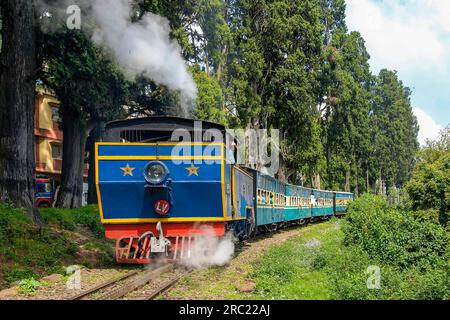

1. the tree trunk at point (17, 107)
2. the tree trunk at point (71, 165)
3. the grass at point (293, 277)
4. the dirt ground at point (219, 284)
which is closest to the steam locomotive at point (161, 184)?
the dirt ground at point (219, 284)

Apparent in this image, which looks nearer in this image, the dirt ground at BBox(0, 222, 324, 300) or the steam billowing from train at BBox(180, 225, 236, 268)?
the dirt ground at BBox(0, 222, 324, 300)

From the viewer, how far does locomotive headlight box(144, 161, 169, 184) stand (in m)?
10.8

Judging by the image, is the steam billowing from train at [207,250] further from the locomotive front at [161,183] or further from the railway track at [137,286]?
the railway track at [137,286]

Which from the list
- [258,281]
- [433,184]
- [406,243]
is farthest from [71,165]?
[406,243]

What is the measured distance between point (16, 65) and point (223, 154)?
21.3 feet

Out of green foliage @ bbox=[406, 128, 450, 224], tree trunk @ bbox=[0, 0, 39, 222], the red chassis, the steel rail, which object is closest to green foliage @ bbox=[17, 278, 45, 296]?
the steel rail

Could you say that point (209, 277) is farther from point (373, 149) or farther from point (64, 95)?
point (373, 149)

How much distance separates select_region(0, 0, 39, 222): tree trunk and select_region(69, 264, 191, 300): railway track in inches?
184

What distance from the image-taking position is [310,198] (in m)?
32.8

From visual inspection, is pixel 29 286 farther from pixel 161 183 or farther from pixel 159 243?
pixel 161 183

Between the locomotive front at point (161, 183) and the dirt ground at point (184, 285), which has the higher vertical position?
the locomotive front at point (161, 183)

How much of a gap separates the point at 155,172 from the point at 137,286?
268 cm

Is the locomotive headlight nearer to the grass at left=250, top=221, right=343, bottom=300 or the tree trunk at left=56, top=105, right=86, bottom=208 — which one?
the grass at left=250, top=221, right=343, bottom=300

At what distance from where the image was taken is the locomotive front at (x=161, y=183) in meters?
10.9
